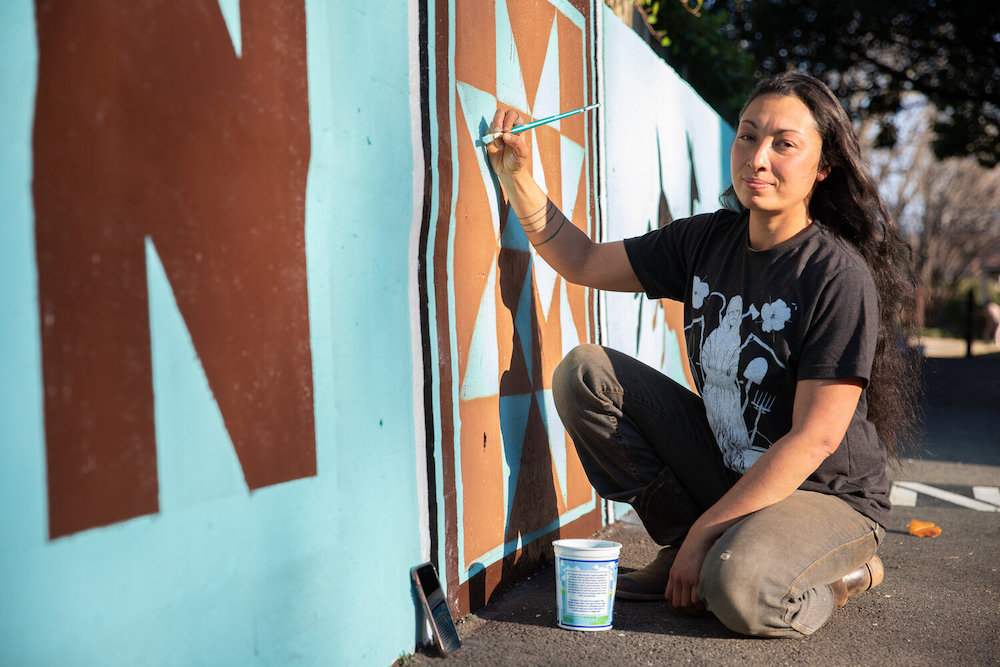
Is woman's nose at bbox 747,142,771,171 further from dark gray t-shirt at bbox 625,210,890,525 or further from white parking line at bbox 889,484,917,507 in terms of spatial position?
white parking line at bbox 889,484,917,507

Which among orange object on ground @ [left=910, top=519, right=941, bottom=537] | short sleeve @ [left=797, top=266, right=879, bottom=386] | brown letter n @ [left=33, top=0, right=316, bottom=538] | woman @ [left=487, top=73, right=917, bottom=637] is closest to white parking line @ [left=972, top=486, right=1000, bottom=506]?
orange object on ground @ [left=910, top=519, right=941, bottom=537]

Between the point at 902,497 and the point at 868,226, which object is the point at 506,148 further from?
the point at 902,497

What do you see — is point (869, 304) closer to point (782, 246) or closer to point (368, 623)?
point (782, 246)

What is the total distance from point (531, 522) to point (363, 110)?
135 cm

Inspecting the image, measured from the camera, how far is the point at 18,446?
3.60 ft

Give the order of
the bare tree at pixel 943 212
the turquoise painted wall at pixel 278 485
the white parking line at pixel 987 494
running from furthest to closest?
the bare tree at pixel 943 212 < the white parking line at pixel 987 494 < the turquoise painted wall at pixel 278 485

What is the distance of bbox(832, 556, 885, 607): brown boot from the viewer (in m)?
2.41

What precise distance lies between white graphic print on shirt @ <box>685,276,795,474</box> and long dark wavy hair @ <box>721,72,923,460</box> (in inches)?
12.4

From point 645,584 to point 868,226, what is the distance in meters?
1.15

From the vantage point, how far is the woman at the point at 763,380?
2164 millimetres

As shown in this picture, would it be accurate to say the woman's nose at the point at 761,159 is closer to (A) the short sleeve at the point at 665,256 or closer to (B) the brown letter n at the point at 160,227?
(A) the short sleeve at the point at 665,256

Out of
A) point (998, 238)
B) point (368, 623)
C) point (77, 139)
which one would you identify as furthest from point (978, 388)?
point (998, 238)

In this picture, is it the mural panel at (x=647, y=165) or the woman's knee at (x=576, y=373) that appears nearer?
the woman's knee at (x=576, y=373)

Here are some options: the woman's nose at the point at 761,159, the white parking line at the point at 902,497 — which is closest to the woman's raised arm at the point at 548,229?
the woman's nose at the point at 761,159
